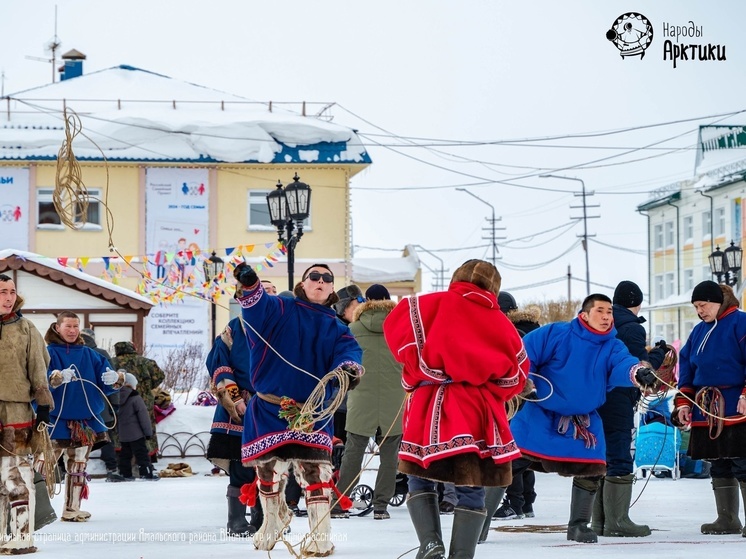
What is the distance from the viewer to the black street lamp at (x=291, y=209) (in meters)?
16.9

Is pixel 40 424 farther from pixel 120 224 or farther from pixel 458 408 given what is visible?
pixel 120 224

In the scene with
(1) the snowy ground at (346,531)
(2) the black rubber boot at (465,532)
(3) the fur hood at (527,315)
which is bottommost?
(1) the snowy ground at (346,531)

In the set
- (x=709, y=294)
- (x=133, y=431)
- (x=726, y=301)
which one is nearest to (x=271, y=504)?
(x=709, y=294)

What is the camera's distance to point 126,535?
29.7ft

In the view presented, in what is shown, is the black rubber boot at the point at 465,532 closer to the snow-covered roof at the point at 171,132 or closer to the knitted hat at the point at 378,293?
the knitted hat at the point at 378,293

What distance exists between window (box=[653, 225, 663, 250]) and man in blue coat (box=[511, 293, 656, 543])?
53525 millimetres

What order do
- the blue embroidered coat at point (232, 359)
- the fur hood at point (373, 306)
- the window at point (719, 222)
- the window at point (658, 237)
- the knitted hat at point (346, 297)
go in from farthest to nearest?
the window at point (658, 237), the window at point (719, 222), the knitted hat at point (346, 297), the fur hood at point (373, 306), the blue embroidered coat at point (232, 359)

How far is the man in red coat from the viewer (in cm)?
629

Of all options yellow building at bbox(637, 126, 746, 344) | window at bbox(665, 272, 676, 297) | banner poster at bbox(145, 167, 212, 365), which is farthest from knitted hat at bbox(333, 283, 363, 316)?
window at bbox(665, 272, 676, 297)

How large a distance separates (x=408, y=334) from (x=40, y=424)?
2757mm

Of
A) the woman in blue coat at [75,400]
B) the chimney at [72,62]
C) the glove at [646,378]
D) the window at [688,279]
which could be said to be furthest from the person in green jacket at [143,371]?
the window at [688,279]

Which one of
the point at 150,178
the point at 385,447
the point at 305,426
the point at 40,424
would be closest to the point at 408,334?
the point at 305,426

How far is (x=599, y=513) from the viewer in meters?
8.85

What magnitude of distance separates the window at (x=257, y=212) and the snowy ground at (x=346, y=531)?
67.9 feet
